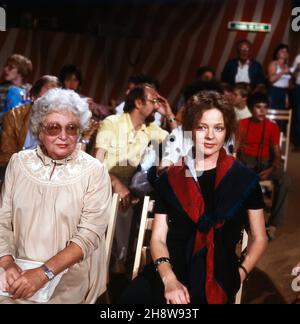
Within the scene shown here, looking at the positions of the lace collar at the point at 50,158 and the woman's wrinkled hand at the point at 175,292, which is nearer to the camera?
the woman's wrinkled hand at the point at 175,292

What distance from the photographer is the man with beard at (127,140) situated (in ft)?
10.5

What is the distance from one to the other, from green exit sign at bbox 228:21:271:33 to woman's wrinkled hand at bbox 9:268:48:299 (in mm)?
6268

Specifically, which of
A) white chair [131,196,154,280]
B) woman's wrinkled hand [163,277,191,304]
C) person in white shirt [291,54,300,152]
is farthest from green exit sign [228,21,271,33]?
woman's wrinkled hand [163,277,191,304]

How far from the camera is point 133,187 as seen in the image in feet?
10.3

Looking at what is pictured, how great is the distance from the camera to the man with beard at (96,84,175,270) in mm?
3191

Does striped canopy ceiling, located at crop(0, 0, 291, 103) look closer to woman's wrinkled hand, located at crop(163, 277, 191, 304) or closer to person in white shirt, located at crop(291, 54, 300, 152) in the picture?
person in white shirt, located at crop(291, 54, 300, 152)

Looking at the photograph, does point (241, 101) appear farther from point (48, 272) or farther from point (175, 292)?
point (48, 272)

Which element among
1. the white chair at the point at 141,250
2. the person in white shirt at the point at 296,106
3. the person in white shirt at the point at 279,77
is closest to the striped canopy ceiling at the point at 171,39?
the person in white shirt at the point at 296,106

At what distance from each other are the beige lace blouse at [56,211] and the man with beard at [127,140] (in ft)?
3.50

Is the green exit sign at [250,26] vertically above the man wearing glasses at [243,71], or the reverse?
the green exit sign at [250,26]

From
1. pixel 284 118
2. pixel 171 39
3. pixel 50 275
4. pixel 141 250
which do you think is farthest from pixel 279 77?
pixel 50 275

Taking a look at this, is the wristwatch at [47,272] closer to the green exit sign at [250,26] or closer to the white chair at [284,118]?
the white chair at [284,118]

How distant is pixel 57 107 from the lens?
201 cm

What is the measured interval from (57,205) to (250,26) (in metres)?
6.14
